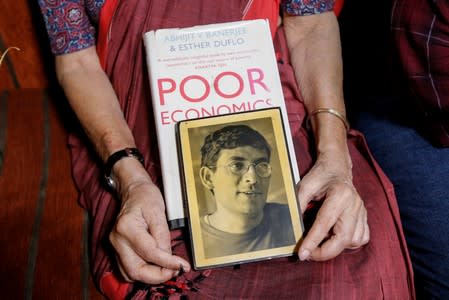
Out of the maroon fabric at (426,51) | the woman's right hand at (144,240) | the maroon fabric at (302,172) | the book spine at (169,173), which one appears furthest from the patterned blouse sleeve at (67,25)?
the maroon fabric at (426,51)

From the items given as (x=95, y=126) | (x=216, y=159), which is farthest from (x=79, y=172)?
(x=216, y=159)

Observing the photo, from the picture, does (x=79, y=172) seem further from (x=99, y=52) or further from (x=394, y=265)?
(x=394, y=265)

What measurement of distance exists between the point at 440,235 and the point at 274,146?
0.36 meters

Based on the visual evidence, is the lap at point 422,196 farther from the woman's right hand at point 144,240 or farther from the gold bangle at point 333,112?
the woman's right hand at point 144,240

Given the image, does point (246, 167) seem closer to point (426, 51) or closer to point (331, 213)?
point (331, 213)

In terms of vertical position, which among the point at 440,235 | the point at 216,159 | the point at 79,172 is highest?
the point at 216,159

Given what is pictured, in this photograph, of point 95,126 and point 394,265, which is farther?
point 95,126

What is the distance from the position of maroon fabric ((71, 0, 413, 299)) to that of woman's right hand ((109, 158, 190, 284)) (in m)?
0.04

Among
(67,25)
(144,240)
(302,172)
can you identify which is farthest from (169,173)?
(67,25)

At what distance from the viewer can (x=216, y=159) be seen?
738mm

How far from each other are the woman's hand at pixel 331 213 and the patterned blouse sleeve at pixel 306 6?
0.31 metres

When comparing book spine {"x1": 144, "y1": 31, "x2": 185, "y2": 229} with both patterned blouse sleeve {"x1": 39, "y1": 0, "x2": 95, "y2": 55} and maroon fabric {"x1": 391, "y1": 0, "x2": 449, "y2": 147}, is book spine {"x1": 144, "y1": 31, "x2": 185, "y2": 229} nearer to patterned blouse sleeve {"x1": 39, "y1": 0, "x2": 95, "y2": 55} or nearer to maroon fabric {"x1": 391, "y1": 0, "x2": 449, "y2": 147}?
patterned blouse sleeve {"x1": 39, "y1": 0, "x2": 95, "y2": 55}

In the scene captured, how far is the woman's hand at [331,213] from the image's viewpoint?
2.34 feet

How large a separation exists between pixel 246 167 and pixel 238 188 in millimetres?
35
